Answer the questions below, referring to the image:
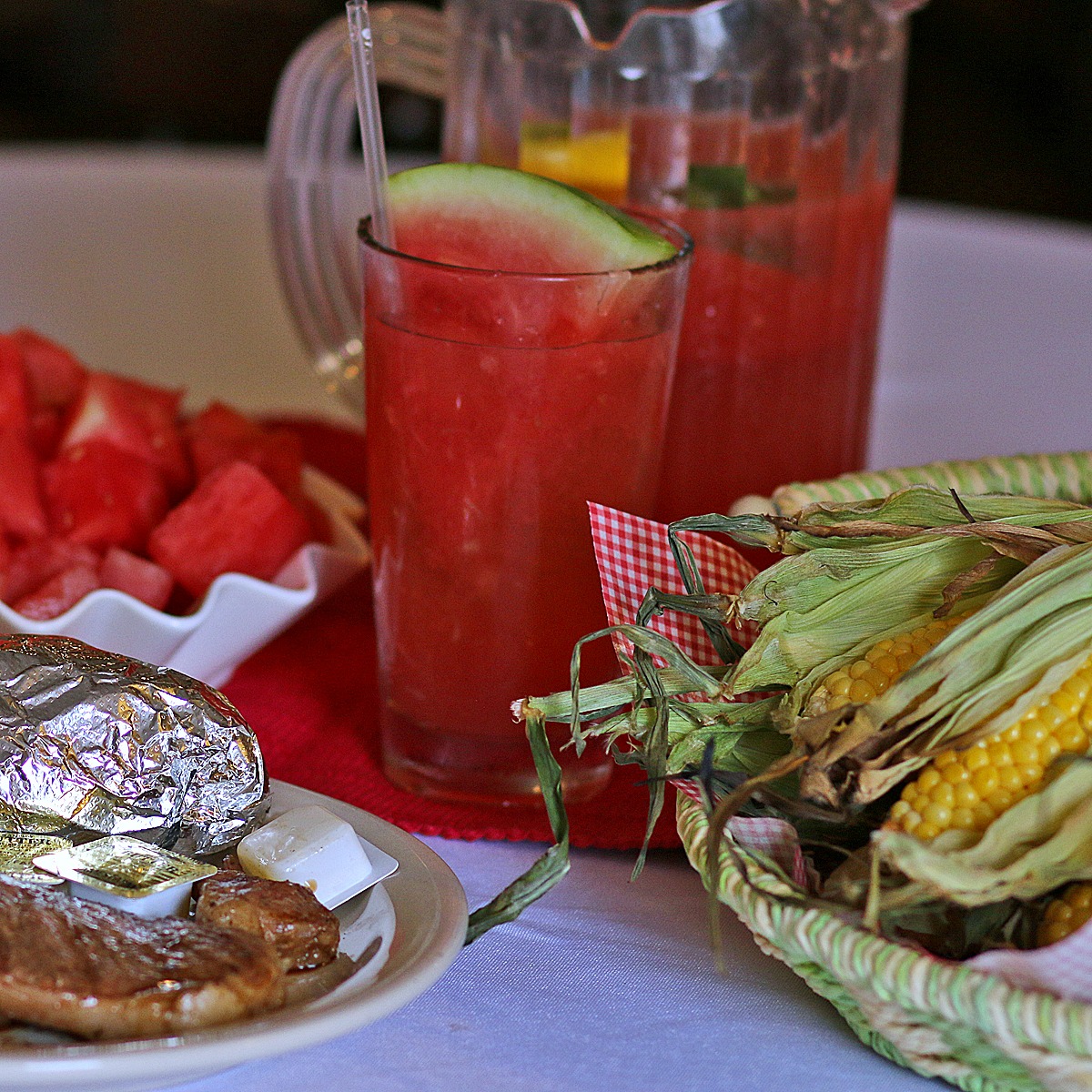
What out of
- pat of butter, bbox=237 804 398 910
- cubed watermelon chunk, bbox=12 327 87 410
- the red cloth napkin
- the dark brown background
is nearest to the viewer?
pat of butter, bbox=237 804 398 910

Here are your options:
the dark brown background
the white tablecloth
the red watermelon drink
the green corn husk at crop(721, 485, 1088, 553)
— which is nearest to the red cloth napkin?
the red watermelon drink

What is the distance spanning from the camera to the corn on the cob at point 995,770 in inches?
16.7

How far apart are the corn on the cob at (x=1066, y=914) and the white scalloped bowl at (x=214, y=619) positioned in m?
0.36

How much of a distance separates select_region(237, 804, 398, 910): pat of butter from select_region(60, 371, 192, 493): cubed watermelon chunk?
1.06ft

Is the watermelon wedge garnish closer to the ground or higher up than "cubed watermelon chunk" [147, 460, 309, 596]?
higher up

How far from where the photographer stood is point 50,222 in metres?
1.23

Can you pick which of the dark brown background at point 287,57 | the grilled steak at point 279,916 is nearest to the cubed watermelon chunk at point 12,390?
the grilled steak at point 279,916

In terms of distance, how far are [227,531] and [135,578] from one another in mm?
49

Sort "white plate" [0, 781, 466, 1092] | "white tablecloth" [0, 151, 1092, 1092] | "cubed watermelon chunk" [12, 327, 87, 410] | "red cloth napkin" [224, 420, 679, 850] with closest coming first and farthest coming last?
1. "white plate" [0, 781, 466, 1092]
2. "red cloth napkin" [224, 420, 679, 850]
3. "cubed watermelon chunk" [12, 327, 87, 410]
4. "white tablecloth" [0, 151, 1092, 1092]

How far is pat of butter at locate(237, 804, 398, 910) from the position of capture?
0.45m

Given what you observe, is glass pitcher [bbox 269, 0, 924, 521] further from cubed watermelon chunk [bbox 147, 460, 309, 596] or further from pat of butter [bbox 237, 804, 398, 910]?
pat of butter [bbox 237, 804, 398, 910]

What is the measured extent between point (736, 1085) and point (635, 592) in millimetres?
175

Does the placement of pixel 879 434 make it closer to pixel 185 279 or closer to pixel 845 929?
pixel 185 279

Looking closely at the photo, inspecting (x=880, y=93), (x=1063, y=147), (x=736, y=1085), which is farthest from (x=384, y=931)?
(x=1063, y=147)
